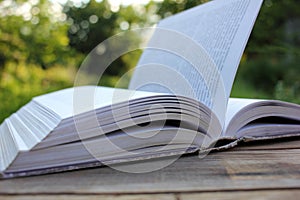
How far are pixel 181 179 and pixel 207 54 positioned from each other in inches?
15.6

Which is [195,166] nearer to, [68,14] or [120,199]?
[120,199]

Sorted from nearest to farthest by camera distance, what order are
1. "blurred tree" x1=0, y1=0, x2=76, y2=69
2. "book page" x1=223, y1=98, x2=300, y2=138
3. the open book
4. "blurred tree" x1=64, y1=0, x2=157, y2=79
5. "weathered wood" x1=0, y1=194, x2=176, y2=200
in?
"weathered wood" x1=0, y1=194, x2=176, y2=200
the open book
"book page" x1=223, y1=98, x2=300, y2=138
"blurred tree" x1=0, y1=0, x2=76, y2=69
"blurred tree" x1=64, y1=0, x2=157, y2=79

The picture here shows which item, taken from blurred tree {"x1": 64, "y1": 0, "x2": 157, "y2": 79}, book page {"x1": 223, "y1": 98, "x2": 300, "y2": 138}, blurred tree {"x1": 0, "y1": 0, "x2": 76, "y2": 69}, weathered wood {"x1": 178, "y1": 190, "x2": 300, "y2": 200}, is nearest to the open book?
book page {"x1": 223, "y1": 98, "x2": 300, "y2": 138}

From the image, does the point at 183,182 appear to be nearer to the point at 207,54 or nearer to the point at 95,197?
the point at 95,197

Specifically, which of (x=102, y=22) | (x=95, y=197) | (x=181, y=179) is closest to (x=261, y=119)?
(x=181, y=179)

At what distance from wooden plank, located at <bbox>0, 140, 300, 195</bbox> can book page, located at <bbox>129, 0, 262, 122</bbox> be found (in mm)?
121

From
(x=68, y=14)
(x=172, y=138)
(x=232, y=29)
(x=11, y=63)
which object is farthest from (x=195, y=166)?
(x=68, y=14)

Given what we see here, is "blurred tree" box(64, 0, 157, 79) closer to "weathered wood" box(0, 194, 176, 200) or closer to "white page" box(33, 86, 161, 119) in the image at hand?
"white page" box(33, 86, 161, 119)

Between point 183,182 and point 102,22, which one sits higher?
point 102,22

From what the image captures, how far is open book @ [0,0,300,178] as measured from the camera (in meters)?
0.51

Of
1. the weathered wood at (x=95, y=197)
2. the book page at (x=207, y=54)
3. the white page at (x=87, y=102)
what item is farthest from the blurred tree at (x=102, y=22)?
the weathered wood at (x=95, y=197)

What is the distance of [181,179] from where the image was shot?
19.0 inches

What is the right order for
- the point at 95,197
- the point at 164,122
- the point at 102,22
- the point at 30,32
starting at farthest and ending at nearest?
1. the point at 102,22
2. the point at 30,32
3. the point at 164,122
4. the point at 95,197

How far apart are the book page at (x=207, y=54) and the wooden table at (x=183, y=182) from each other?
0.42 ft
